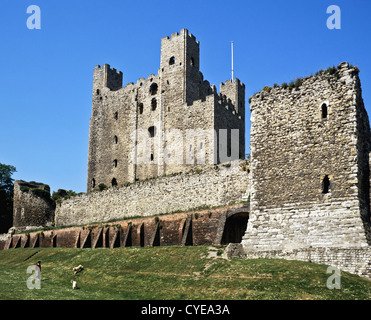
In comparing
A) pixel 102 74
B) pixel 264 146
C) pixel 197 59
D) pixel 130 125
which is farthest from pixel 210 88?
pixel 264 146

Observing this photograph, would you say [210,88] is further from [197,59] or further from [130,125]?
[130,125]

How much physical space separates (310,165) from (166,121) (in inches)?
1095

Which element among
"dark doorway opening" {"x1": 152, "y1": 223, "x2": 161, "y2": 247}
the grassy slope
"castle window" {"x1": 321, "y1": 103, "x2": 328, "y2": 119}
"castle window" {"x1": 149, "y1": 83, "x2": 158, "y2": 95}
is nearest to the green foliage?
"castle window" {"x1": 321, "y1": 103, "x2": 328, "y2": 119}

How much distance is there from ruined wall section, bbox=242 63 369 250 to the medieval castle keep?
5 centimetres

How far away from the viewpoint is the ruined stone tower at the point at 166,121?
45750 mm

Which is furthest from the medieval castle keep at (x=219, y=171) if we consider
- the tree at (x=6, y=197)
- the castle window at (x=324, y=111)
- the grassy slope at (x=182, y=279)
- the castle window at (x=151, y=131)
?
the tree at (x=6, y=197)

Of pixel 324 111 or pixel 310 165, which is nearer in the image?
pixel 310 165

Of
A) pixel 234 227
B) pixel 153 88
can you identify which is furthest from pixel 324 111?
pixel 153 88

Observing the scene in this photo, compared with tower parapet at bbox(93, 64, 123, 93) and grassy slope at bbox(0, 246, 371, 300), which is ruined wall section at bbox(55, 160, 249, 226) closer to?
grassy slope at bbox(0, 246, 371, 300)

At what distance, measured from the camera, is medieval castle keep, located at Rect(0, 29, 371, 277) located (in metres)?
22.0

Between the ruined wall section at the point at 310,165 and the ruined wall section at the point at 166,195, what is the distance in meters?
8.30

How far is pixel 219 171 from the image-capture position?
3469 cm

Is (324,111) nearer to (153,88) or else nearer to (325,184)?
(325,184)

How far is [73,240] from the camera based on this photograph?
40406 mm
